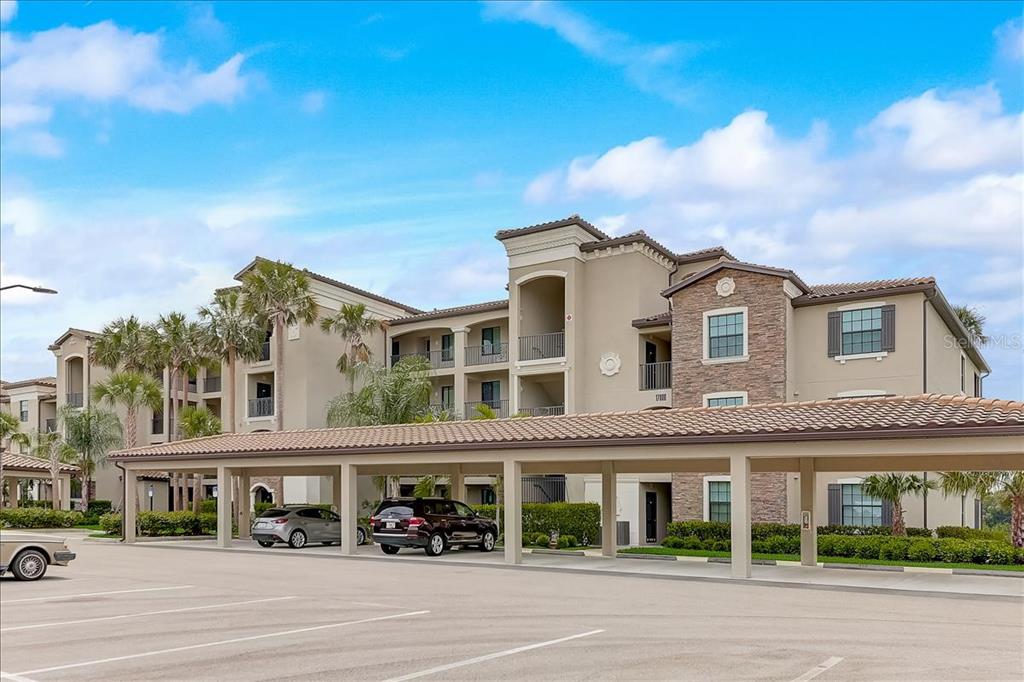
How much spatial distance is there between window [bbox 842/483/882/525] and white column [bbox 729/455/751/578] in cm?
1216

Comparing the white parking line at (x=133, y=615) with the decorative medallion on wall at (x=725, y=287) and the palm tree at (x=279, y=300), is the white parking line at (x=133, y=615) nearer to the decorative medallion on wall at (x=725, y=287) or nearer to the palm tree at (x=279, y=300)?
the decorative medallion on wall at (x=725, y=287)

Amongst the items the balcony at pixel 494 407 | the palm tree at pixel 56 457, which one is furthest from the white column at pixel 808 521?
the palm tree at pixel 56 457

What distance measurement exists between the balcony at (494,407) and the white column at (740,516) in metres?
23.7

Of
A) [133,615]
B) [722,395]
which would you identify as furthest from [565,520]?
[133,615]

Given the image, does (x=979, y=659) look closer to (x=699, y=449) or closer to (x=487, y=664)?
(x=487, y=664)

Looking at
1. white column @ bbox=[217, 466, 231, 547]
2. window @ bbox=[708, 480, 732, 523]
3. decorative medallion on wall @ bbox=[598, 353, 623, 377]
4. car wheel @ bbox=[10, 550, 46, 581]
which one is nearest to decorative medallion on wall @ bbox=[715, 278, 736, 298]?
decorative medallion on wall @ bbox=[598, 353, 623, 377]

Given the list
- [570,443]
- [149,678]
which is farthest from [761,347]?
[149,678]

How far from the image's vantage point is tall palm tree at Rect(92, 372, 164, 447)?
48.3 metres

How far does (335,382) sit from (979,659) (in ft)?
130

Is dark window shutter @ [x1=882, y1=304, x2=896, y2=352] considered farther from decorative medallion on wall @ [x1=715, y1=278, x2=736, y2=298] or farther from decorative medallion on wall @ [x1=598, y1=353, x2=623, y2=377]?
decorative medallion on wall @ [x1=598, y1=353, x2=623, y2=377]

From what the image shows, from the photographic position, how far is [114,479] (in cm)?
5581

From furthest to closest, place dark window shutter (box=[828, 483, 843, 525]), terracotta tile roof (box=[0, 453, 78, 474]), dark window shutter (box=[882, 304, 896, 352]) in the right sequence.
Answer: terracotta tile roof (box=[0, 453, 78, 474]) → dark window shutter (box=[882, 304, 896, 352]) → dark window shutter (box=[828, 483, 843, 525])

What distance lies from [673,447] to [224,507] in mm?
15770

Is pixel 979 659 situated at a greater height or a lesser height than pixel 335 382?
lesser
